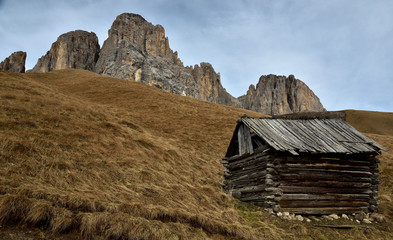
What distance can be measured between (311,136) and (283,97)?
152295 mm

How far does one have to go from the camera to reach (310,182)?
36.2 ft

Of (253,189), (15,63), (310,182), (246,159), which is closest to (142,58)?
(15,63)

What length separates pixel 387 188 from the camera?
17.8 meters

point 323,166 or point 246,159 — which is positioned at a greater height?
point 323,166

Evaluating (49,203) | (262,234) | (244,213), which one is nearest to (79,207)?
(49,203)

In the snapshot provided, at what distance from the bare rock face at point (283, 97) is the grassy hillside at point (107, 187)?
13886cm

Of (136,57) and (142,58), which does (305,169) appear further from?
(142,58)

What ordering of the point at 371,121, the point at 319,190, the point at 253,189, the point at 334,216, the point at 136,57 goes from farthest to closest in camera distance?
the point at 136,57 → the point at 371,121 → the point at 253,189 → the point at 319,190 → the point at 334,216

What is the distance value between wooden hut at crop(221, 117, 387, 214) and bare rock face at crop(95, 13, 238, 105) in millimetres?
96610

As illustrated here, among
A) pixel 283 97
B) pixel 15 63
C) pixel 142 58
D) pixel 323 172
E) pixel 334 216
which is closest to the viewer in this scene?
pixel 334 216

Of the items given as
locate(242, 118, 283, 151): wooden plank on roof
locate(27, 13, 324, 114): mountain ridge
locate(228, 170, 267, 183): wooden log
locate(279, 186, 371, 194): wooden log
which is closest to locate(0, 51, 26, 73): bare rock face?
locate(27, 13, 324, 114): mountain ridge

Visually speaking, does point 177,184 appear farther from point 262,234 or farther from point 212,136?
point 212,136

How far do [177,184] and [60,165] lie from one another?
5.10m

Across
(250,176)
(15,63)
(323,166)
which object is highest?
(15,63)
